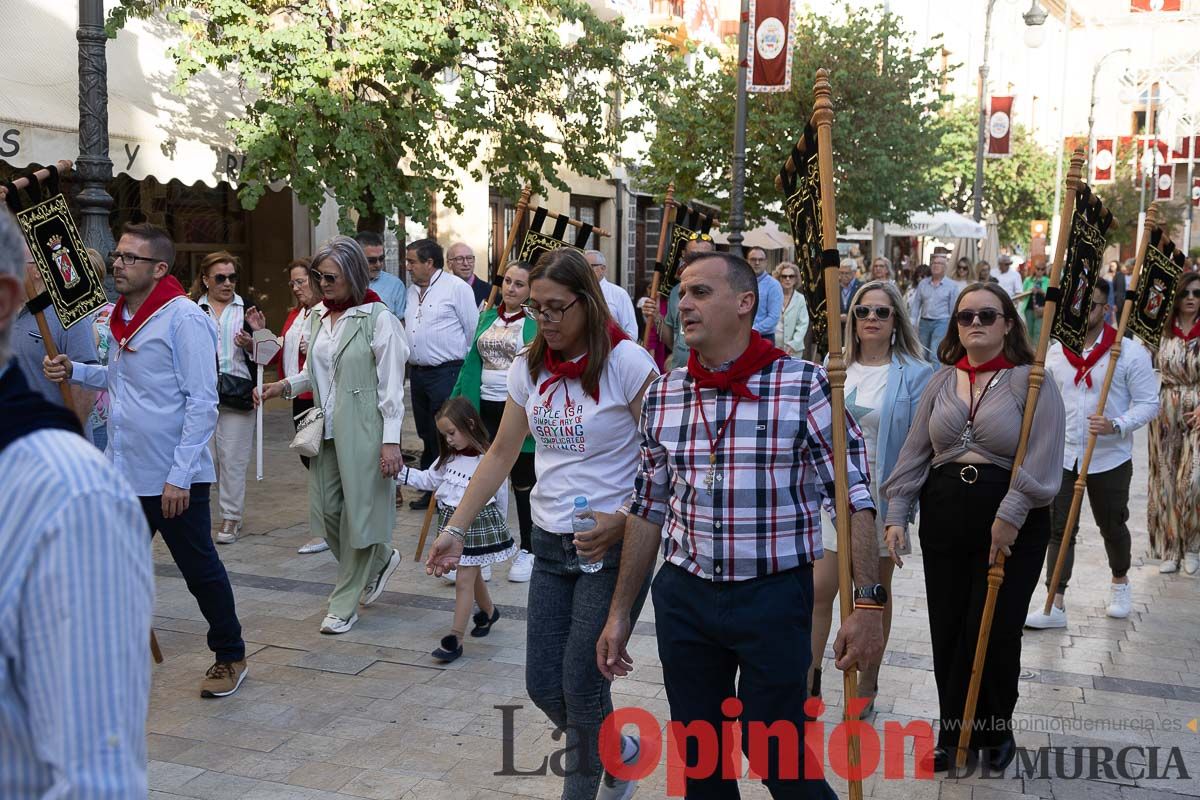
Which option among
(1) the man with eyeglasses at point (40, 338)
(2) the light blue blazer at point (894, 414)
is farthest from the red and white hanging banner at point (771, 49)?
(1) the man with eyeglasses at point (40, 338)

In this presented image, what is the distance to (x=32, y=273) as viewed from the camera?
597cm

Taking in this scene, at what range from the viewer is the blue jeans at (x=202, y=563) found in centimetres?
526

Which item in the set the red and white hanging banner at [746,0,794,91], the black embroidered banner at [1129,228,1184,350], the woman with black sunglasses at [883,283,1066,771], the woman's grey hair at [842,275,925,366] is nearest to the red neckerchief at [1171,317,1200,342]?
the black embroidered banner at [1129,228,1184,350]

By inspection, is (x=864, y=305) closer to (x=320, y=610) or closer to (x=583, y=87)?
(x=320, y=610)

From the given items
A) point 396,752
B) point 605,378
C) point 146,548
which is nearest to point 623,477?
point 605,378

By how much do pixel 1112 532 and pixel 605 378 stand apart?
14.3ft

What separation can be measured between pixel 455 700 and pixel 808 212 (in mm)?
2747

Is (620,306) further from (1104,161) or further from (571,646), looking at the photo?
(1104,161)

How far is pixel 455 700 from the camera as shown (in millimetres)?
5375

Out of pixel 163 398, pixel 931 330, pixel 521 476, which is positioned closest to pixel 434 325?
pixel 521 476

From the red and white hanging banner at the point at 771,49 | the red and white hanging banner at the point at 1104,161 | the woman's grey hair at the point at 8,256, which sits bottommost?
the woman's grey hair at the point at 8,256

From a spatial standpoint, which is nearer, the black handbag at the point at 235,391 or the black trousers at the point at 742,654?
the black trousers at the point at 742,654

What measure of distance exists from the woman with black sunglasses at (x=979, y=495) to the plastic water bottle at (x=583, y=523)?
143cm

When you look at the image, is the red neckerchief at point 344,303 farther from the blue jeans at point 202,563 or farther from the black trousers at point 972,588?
the black trousers at point 972,588
